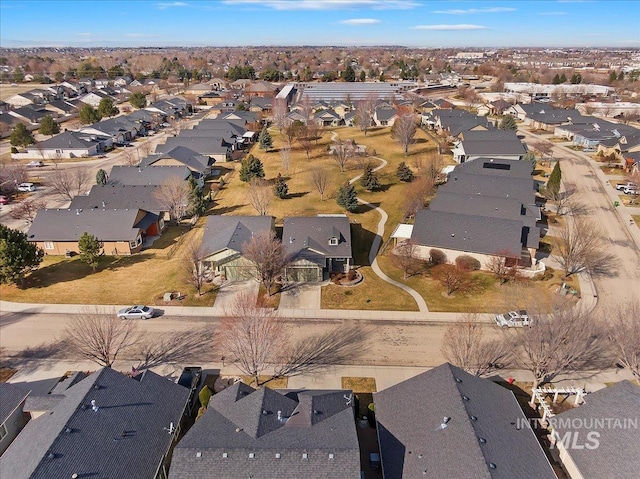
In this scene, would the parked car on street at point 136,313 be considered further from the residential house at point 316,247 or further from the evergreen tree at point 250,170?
the evergreen tree at point 250,170

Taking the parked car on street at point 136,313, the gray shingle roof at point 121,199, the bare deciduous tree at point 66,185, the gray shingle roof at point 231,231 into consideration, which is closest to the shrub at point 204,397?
the parked car on street at point 136,313

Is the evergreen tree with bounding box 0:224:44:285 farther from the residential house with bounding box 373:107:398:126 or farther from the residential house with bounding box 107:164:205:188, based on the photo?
the residential house with bounding box 373:107:398:126

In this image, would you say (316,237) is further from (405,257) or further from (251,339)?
(251,339)

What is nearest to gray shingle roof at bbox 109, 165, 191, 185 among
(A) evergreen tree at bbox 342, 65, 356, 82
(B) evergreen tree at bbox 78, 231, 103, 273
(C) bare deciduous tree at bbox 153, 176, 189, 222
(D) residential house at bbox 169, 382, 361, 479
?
(C) bare deciduous tree at bbox 153, 176, 189, 222

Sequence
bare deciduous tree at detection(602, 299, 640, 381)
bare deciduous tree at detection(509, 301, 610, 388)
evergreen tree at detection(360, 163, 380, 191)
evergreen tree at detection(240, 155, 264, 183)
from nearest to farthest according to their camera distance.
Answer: bare deciduous tree at detection(509, 301, 610, 388), bare deciduous tree at detection(602, 299, 640, 381), evergreen tree at detection(360, 163, 380, 191), evergreen tree at detection(240, 155, 264, 183)

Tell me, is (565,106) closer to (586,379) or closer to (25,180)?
(586,379)

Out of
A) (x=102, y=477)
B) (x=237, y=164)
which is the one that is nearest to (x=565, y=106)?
(x=237, y=164)
